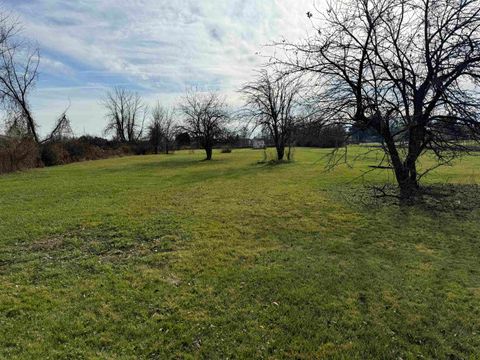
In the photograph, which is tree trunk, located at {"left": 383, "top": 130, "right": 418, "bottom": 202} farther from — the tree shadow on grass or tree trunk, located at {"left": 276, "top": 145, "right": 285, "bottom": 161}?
Answer: tree trunk, located at {"left": 276, "top": 145, "right": 285, "bottom": 161}

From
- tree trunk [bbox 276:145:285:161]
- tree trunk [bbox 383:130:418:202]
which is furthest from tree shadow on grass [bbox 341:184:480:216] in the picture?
tree trunk [bbox 276:145:285:161]

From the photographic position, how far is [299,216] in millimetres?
8922

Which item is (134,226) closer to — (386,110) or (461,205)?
(386,110)

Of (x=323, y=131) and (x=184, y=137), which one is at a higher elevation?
(x=184, y=137)

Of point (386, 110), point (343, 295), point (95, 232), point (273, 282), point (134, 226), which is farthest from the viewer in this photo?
point (386, 110)

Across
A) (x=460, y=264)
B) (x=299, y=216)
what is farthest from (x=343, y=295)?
(x=299, y=216)

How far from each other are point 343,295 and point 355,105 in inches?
264

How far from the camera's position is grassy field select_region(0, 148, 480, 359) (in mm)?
3330

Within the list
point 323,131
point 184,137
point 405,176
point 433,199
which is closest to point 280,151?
point 184,137

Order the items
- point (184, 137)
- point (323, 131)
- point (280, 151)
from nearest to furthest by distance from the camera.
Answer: point (323, 131), point (280, 151), point (184, 137)

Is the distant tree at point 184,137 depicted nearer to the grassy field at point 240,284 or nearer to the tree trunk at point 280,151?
the tree trunk at point 280,151

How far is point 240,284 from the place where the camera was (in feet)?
15.4

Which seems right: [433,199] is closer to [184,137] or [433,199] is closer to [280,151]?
[280,151]

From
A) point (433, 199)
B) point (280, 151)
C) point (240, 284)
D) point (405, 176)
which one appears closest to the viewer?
point (240, 284)
